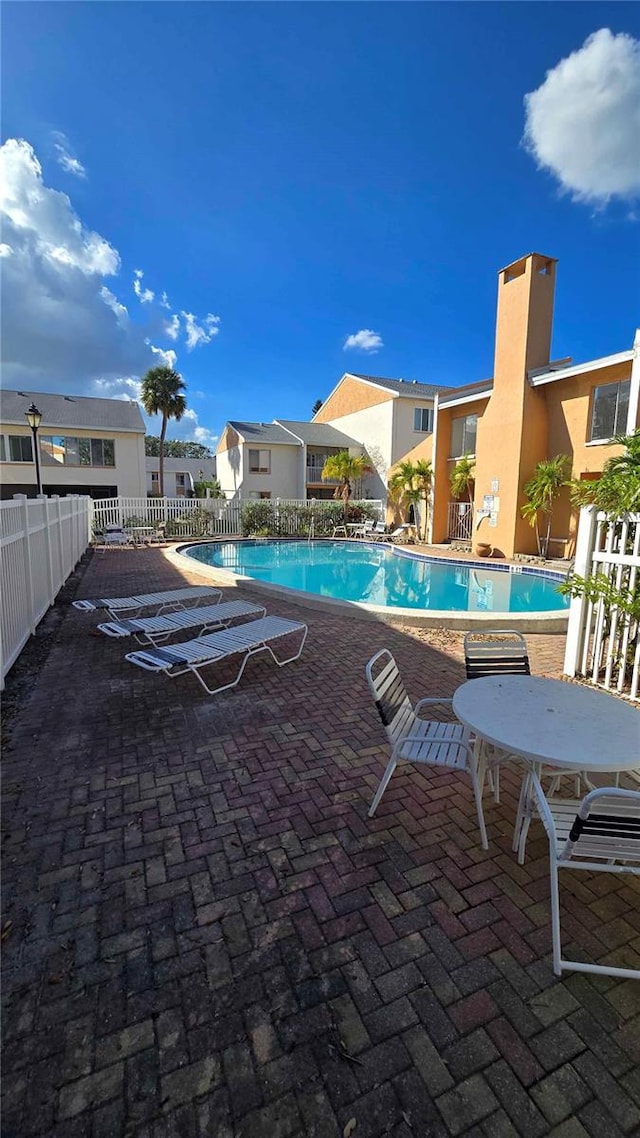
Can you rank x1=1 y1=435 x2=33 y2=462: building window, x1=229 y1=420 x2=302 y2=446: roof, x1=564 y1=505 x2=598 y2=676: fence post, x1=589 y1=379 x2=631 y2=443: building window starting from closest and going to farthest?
x1=564 y1=505 x2=598 y2=676: fence post, x1=589 y1=379 x2=631 y2=443: building window, x1=1 y1=435 x2=33 y2=462: building window, x1=229 y1=420 x2=302 y2=446: roof

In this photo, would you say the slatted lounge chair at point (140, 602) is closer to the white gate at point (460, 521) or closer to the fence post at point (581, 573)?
the fence post at point (581, 573)

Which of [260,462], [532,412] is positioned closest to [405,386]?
[260,462]

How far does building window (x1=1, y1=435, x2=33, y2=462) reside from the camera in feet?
77.6

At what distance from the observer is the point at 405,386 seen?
97.1 ft

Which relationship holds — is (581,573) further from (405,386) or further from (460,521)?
(405,386)

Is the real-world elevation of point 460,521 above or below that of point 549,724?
above

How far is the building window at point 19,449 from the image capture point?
23656 millimetres

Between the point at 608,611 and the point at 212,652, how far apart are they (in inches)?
169

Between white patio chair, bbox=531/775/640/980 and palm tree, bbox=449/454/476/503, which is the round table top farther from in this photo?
palm tree, bbox=449/454/476/503

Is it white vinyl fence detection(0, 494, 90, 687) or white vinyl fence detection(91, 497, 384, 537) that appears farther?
white vinyl fence detection(91, 497, 384, 537)

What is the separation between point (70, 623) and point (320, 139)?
36.8 ft

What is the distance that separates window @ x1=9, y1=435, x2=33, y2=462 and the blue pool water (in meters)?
12.7

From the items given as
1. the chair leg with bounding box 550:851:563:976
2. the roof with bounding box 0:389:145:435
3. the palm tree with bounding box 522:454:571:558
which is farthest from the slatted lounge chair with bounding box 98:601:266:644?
the roof with bounding box 0:389:145:435

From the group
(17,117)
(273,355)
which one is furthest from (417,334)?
(17,117)
